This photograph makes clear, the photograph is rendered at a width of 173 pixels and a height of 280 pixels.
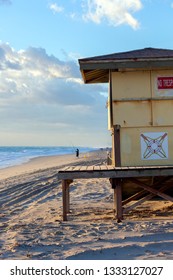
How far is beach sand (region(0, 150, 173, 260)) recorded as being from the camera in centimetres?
701

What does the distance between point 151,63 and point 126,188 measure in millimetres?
3897

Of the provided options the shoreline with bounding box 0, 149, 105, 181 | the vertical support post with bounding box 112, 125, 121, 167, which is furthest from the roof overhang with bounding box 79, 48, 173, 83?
the shoreline with bounding box 0, 149, 105, 181

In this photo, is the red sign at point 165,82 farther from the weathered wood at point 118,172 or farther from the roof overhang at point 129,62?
the weathered wood at point 118,172

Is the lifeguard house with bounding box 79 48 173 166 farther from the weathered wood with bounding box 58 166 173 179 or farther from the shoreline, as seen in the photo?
the shoreline

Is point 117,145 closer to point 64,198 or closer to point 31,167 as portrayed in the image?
point 64,198

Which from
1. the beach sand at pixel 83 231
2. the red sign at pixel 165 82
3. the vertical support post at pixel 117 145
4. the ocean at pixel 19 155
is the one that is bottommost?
the beach sand at pixel 83 231

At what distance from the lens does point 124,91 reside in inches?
410

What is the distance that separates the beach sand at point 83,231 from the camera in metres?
7.01

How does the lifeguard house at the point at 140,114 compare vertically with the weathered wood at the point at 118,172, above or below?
above

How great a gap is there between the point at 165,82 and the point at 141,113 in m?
1.02

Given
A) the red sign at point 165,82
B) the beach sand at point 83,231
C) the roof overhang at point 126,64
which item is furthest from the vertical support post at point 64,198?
the red sign at point 165,82
